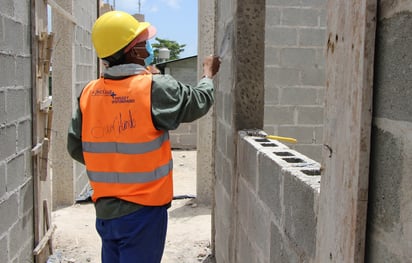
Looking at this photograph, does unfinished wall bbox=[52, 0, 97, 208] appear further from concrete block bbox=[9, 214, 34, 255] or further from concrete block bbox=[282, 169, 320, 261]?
concrete block bbox=[282, 169, 320, 261]

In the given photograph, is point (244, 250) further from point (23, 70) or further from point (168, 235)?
point (168, 235)

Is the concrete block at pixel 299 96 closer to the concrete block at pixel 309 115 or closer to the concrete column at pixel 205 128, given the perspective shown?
the concrete block at pixel 309 115

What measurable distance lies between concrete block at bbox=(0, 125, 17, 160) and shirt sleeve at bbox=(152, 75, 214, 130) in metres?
1.11

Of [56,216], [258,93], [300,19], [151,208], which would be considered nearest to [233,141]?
[258,93]

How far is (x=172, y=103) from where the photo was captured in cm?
295

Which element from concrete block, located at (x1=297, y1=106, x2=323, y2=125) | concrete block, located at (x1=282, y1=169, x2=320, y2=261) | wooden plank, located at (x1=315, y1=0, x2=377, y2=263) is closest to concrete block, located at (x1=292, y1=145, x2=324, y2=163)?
concrete block, located at (x1=297, y1=106, x2=323, y2=125)

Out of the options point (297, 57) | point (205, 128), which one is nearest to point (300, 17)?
point (297, 57)

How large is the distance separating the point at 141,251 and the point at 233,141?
41.4 inches

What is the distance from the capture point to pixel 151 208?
305 centimetres

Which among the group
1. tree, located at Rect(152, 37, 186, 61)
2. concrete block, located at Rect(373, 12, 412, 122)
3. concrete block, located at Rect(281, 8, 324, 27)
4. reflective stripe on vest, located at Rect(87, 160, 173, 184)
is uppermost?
tree, located at Rect(152, 37, 186, 61)

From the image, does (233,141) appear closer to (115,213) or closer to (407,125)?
(115,213)

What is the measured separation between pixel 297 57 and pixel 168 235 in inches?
101

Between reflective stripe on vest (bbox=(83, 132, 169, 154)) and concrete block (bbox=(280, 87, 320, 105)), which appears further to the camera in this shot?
concrete block (bbox=(280, 87, 320, 105))

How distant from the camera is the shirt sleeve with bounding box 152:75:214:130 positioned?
9.57 feet
